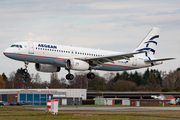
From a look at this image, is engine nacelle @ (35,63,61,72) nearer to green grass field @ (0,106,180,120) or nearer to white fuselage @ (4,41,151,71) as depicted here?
white fuselage @ (4,41,151,71)

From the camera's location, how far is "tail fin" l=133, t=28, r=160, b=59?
6122 centimetres

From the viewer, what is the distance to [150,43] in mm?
62438

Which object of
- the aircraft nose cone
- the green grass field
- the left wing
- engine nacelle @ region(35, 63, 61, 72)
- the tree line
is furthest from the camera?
the tree line

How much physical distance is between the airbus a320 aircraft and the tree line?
74424 mm

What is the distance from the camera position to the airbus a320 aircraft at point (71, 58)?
46531mm

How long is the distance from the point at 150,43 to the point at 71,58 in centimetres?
1986

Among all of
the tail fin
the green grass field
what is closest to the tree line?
the tail fin

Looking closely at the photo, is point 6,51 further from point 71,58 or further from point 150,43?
point 150,43

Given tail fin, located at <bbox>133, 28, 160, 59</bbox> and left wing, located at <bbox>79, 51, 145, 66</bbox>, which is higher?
tail fin, located at <bbox>133, 28, 160, 59</bbox>

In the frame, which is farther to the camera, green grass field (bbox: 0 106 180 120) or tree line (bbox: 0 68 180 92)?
tree line (bbox: 0 68 180 92)

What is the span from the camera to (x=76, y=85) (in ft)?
507

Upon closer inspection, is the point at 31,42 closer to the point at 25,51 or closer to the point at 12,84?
the point at 25,51

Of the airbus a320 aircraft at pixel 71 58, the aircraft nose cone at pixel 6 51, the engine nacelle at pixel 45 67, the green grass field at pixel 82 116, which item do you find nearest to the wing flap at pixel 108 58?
the airbus a320 aircraft at pixel 71 58

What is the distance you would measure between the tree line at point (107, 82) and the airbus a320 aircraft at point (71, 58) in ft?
244
